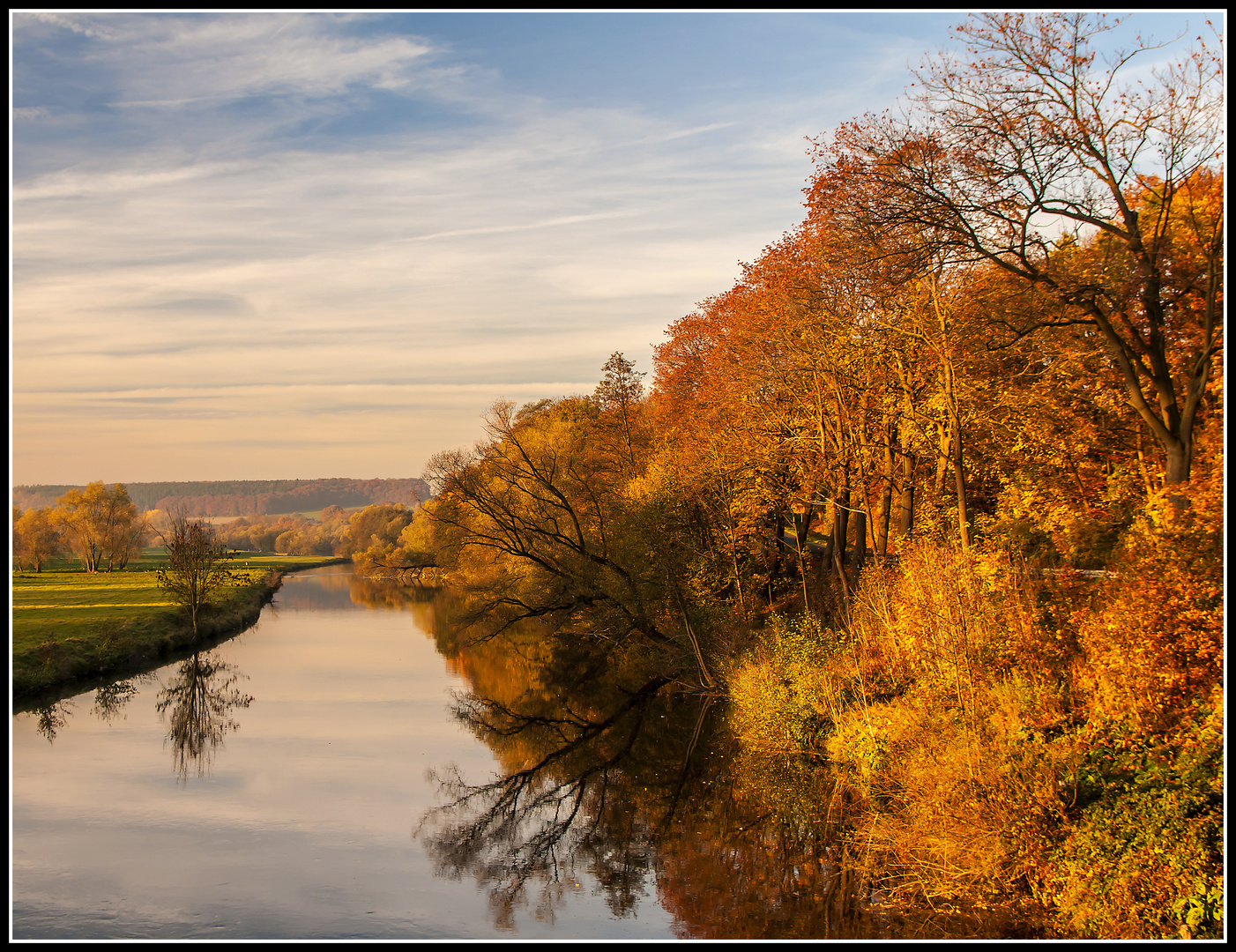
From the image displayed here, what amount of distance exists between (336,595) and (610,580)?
4608cm

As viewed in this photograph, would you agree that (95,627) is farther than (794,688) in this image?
Yes

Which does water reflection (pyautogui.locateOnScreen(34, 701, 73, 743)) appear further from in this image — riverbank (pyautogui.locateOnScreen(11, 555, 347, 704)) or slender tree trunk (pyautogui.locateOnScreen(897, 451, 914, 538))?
slender tree trunk (pyautogui.locateOnScreen(897, 451, 914, 538))

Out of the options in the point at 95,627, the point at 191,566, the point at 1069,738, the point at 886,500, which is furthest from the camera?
the point at 191,566

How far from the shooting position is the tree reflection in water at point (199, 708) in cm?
2297

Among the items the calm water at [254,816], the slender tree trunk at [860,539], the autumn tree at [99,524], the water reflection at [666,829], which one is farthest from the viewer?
the autumn tree at [99,524]

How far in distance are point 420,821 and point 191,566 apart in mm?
26809

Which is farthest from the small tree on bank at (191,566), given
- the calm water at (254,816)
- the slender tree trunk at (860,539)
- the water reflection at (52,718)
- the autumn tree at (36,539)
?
the slender tree trunk at (860,539)

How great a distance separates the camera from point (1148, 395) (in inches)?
671

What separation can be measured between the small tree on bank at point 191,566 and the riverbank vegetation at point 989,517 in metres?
18.1

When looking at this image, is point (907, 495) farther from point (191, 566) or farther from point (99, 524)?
point (99, 524)

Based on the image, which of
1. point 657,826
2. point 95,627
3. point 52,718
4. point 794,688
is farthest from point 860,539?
point 95,627

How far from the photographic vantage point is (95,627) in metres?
34.9

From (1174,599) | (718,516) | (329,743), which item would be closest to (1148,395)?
(1174,599)

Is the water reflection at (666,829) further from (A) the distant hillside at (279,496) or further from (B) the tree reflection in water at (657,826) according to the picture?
(A) the distant hillside at (279,496)
